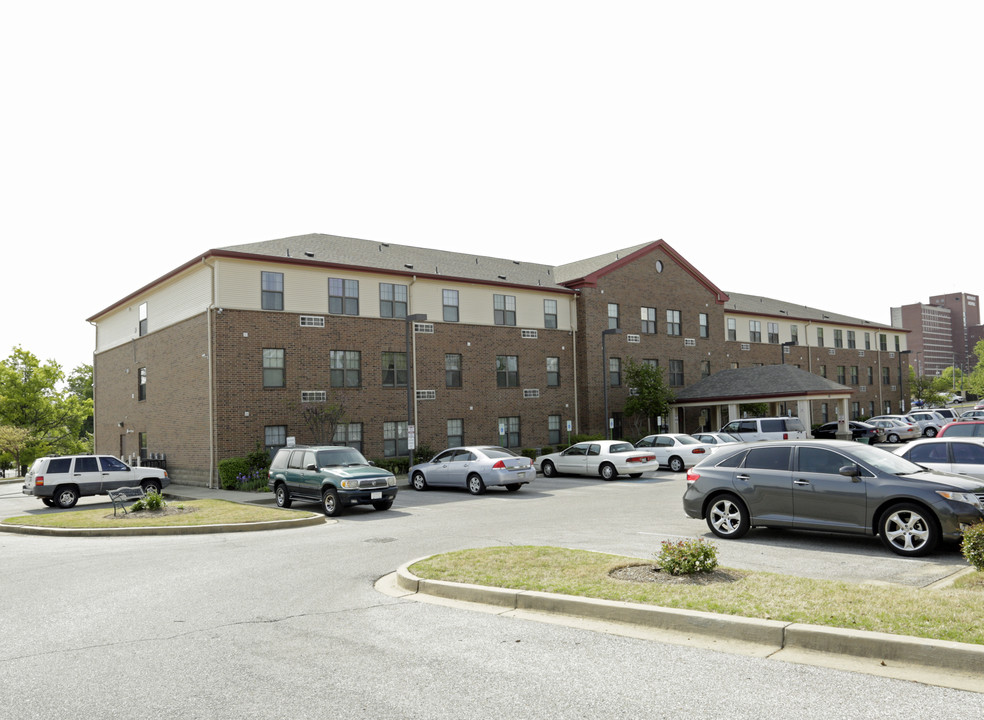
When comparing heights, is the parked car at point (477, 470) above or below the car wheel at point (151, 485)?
above

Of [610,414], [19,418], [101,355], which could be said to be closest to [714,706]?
[610,414]

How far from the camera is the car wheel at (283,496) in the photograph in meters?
20.1

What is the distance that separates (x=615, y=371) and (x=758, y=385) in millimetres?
7450

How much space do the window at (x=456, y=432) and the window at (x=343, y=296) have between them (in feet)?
21.5

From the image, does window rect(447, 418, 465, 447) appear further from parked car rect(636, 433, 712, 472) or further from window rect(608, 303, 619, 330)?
window rect(608, 303, 619, 330)

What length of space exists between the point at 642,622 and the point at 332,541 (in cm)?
806

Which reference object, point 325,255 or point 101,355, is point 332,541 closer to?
point 325,255

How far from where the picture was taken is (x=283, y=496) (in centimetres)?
2019

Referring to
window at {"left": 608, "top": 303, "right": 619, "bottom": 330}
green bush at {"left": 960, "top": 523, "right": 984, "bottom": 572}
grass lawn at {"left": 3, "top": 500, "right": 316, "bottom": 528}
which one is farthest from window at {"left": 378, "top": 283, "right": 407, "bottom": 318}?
green bush at {"left": 960, "top": 523, "right": 984, "bottom": 572}

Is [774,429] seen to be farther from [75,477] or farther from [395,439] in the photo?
[75,477]

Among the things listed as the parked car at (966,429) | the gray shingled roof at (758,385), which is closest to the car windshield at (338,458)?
the parked car at (966,429)

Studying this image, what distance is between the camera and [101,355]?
40250 mm

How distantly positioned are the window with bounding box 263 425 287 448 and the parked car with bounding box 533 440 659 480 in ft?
33.1

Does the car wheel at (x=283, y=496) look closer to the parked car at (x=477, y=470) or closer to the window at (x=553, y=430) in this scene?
the parked car at (x=477, y=470)
